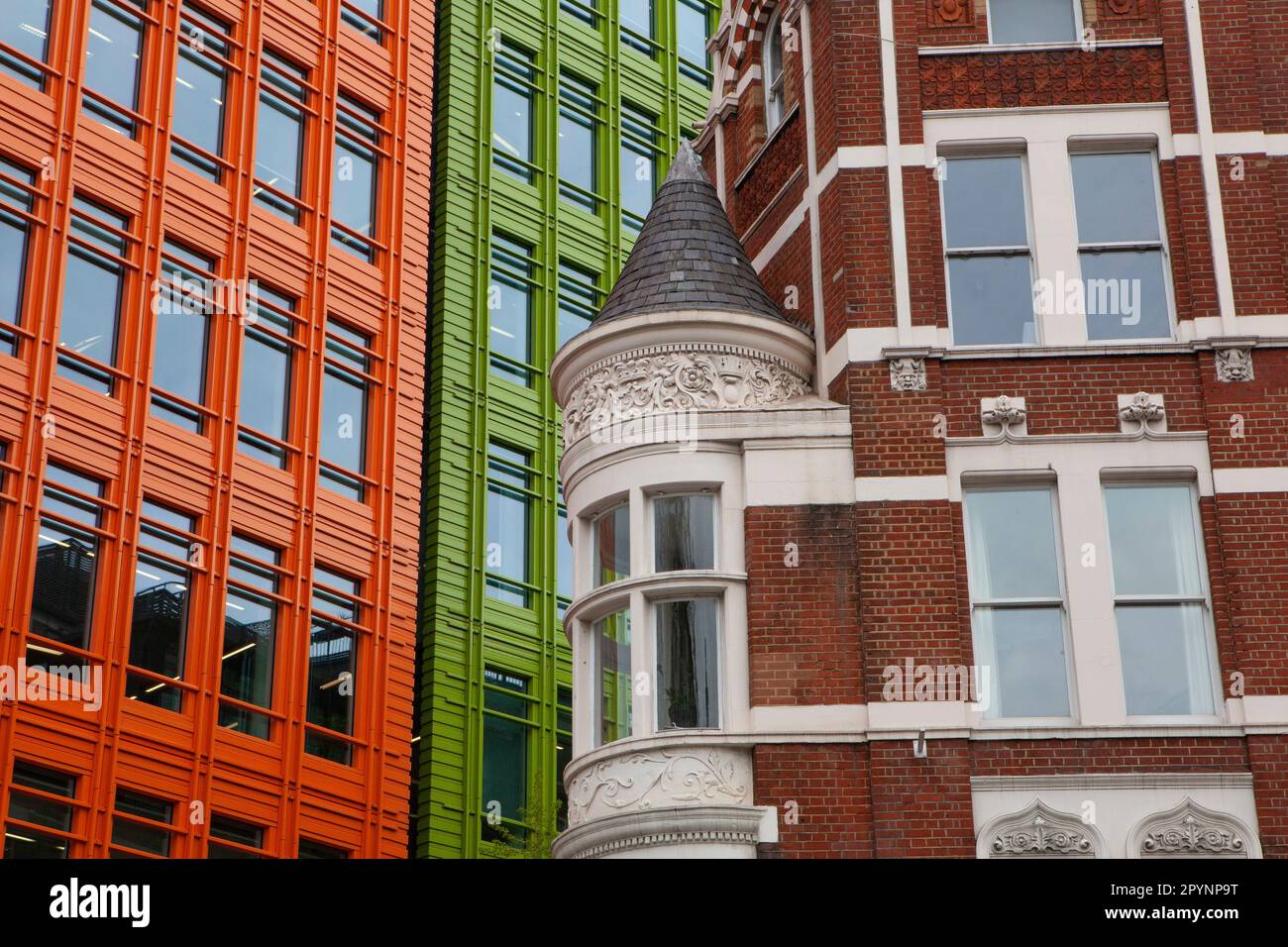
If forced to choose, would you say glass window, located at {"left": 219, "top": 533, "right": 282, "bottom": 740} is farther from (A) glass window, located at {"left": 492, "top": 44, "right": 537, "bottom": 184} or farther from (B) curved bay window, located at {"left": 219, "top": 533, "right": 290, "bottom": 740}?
(A) glass window, located at {"left": 492, "top": 44, "right": 537, "bottom": 184}

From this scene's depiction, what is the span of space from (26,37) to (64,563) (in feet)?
31.0

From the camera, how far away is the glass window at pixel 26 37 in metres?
34.0

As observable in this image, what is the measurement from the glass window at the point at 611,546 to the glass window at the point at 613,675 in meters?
0.50

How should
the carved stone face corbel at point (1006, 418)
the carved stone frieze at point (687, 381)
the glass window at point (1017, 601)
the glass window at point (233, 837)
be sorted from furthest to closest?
the glass window at point (233, 837) → the carved stone frieze at point (687, 381) → the carved stone face corbel at point (1006, 418) → the glass window at point (1017, 601)

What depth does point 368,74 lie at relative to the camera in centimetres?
4172

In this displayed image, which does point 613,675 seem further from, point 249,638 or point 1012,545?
point 249,638

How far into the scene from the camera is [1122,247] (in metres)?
23.4

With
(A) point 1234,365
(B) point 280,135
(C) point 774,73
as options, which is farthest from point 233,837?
(A) point 1234,365

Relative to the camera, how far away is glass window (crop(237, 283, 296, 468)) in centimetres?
3709

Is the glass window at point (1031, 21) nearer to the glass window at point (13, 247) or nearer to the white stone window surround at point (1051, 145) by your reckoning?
the white stone window surround at point (1051, 145)

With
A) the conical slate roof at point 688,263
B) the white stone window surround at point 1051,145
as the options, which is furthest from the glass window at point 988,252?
the conical slate roof at point 688,263

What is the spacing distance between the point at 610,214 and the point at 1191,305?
27.3 meters
